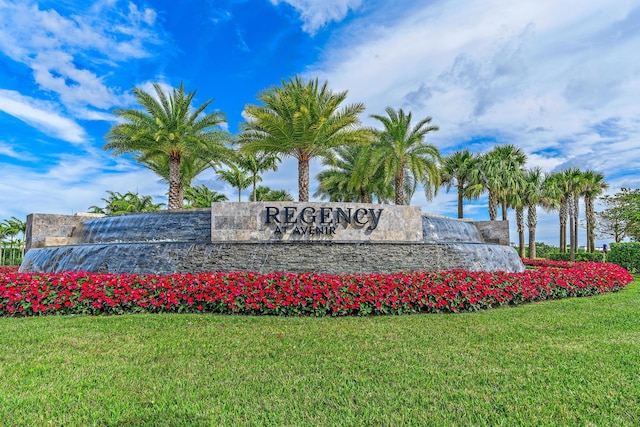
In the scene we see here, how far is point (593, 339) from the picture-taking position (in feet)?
16.4

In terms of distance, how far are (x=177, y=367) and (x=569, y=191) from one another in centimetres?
3590

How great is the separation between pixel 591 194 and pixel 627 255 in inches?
706

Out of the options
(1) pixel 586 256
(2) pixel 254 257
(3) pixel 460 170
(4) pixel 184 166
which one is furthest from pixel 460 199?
(2) pixel 254 257

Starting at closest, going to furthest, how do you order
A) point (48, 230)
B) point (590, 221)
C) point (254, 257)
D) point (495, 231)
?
point (254, 257), point (48, 230), point (495, 231), point (590, 221)

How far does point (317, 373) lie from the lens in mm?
3582

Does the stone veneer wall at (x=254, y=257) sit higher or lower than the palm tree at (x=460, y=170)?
lower

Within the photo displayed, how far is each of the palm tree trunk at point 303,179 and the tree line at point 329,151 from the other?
0.04 meters

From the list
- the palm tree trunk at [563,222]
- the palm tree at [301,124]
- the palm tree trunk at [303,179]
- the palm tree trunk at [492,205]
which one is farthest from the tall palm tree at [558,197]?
the palm tree trunk at [303,179]

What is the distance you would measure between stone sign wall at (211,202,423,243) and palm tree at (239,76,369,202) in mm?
3307

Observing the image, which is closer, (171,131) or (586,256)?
(171,131)

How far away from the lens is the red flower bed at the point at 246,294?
6.59 m

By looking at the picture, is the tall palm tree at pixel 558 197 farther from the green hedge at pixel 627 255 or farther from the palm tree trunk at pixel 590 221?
the green hedge at pixel 627 255

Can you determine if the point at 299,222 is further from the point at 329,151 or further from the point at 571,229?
the point at 571,229

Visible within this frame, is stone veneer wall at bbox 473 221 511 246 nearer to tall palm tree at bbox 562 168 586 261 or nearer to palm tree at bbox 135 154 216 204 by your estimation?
palm tree at bbox 135 154 216 204
